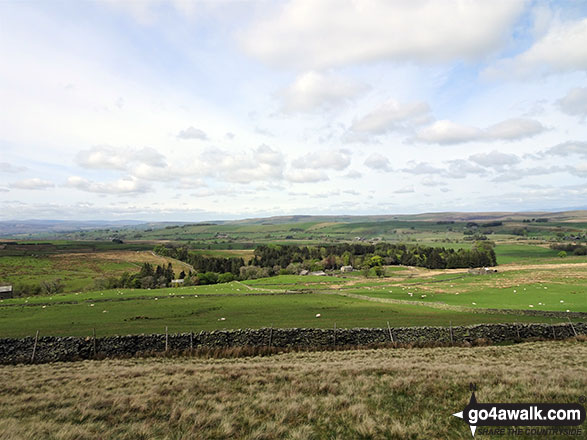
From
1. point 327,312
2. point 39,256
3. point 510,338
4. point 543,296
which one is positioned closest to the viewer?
point 510,338

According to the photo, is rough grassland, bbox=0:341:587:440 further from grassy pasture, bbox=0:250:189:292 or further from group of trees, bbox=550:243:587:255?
group of trees, bbox=550:243:587:255

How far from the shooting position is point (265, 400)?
11836mm

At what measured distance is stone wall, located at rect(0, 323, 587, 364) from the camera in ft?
84.3

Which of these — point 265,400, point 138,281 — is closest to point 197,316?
point 265,400

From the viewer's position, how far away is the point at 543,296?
151 ft

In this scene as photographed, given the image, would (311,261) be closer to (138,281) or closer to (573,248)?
(138,281)

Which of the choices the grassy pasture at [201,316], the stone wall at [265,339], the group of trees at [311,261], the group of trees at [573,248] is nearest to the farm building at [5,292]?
the group of trees at [311,261]

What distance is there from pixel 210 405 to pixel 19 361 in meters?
23.5

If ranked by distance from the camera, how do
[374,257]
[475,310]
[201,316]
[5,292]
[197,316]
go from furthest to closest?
1. [374,257]
2. [5,292]
3. [475,310]
4. [197,316]
5. [201,316]

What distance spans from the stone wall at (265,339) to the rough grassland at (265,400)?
7678 mm

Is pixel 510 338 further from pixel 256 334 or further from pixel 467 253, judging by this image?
pixel 467 253

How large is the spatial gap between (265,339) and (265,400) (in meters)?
16.3

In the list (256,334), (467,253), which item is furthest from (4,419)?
(467,253)

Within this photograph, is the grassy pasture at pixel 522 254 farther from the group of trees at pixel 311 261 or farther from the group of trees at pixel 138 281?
the group of trees at pixel 138 281
